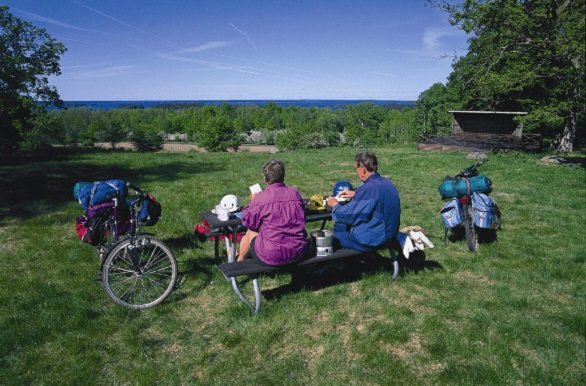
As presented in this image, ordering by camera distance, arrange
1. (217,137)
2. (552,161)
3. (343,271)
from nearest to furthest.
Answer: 1. (343,271)
2. (552,161)
3. (217,137)

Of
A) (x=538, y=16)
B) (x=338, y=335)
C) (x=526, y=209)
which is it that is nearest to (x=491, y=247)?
(x=526, y=209)

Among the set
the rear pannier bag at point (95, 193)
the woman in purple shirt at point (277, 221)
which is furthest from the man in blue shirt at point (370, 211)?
the rear pannier bag at point (95, 193)

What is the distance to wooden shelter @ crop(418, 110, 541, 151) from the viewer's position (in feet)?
90.7

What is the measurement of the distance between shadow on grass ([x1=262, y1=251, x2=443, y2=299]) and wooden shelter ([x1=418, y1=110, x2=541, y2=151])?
72.3ft

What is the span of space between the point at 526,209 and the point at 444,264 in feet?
17.3

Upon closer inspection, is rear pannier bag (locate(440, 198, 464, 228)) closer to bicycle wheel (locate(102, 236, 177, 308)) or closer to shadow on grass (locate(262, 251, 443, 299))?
shadow on grass (locate(262, 251, 443, 299))

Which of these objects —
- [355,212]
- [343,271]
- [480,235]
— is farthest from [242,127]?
[355,212]

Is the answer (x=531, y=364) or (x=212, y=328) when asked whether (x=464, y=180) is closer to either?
(x=531, y=364)

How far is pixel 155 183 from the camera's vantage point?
13977mm

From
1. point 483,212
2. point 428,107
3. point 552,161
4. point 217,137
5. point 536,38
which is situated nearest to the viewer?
point 483,212

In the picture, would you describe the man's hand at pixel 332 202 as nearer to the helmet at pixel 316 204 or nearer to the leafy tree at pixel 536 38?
the helmet at pixel 316 204

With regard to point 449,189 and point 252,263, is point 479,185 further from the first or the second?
point 252,263

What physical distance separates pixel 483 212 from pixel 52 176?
15.3 meters

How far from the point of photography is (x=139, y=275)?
18.1 ft
